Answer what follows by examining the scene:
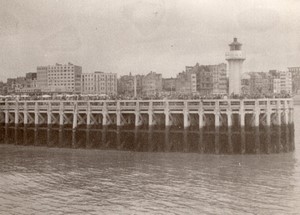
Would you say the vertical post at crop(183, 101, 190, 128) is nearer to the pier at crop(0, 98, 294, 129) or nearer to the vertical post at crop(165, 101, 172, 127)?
the pier at crop(0, 98, 294, 129)

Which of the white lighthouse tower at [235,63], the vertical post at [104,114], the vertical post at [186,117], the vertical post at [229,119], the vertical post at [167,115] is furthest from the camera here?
the white lighthouse tower at [235,63]

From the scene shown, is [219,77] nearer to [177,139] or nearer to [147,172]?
[177,139]

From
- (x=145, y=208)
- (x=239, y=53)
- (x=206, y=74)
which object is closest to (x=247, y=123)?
(x=239, y=53)

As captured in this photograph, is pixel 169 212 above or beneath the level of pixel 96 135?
beneath

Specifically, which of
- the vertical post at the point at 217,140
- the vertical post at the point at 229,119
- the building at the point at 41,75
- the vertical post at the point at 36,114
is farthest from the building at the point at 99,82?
the vertical post at the point at 229,119

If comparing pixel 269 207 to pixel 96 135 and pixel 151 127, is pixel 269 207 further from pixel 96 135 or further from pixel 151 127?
pixel 96 135

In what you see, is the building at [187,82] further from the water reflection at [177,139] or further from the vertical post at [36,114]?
the water reflection at [177,139]
